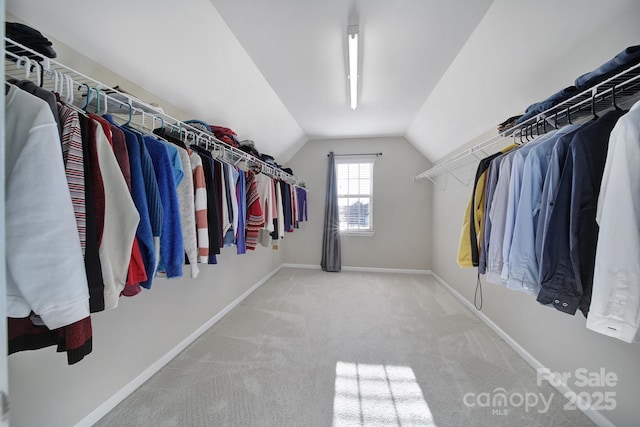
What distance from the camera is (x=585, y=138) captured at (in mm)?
872

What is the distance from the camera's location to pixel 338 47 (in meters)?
1.74

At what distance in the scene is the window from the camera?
4086mm

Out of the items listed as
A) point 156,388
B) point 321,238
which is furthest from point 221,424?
point 321,238

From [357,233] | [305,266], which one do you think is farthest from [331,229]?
[305,266]

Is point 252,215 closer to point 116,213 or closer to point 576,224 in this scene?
point 116,213

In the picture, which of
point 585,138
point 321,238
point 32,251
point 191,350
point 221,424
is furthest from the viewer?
point 321,238

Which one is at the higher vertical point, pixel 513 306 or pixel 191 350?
pixel 513 306

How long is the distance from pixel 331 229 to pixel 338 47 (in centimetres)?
287

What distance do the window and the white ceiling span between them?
5.48 feet

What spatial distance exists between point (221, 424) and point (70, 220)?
130cm

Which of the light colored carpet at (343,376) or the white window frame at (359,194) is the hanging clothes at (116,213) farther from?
the white window frame at (359,194)

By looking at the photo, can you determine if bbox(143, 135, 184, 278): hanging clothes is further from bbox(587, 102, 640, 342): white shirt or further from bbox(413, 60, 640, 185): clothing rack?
bbox(413, 60, 640, 185): clothing rack

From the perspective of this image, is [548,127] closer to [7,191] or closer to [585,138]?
[585,138]

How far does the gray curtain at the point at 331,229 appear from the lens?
3998 millimetres
